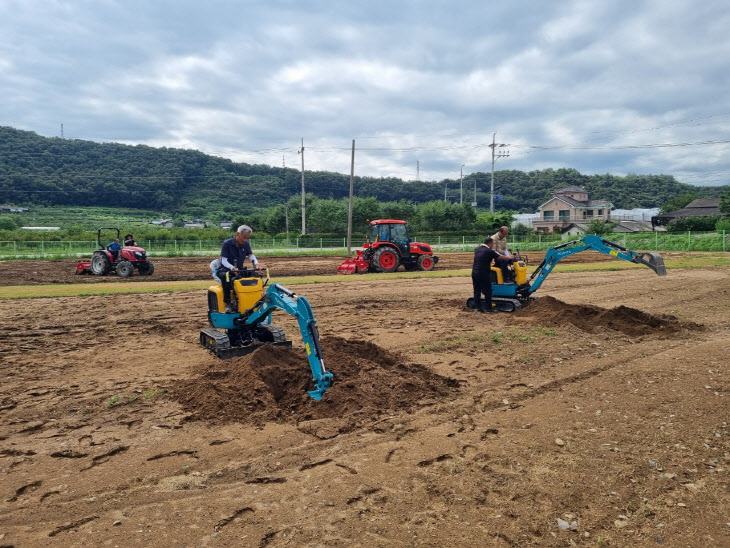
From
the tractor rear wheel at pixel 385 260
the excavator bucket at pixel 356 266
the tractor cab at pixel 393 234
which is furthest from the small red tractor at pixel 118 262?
the tractor cab at pixel 393 234

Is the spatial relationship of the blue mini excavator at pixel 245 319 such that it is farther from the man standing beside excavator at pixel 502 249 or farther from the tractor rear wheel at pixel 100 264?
the tractor rear wheel at pixel 100 264

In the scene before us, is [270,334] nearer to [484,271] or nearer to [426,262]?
[484,271]

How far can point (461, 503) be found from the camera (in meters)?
3.85

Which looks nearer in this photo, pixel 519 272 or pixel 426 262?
pixel 519 272

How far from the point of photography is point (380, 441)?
16.3 ft

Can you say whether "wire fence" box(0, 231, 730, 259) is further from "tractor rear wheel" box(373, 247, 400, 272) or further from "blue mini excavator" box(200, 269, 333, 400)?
"blue mini excavator" box(200, 269, 333, 400)

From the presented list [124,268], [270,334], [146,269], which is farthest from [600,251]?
[146,269]

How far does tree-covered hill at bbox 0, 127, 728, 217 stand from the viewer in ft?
333

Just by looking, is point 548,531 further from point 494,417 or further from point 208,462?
point 208,462

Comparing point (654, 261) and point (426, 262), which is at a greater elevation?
point (654, 261)

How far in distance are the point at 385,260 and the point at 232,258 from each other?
16.1 meters

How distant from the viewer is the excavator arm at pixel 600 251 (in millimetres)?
11227

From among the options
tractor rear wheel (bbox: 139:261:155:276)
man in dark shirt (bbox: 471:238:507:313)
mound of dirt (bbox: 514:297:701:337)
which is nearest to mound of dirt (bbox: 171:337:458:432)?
mound of dirt (bbox: 514:297:701:337)

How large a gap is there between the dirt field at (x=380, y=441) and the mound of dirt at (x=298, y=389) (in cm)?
3
